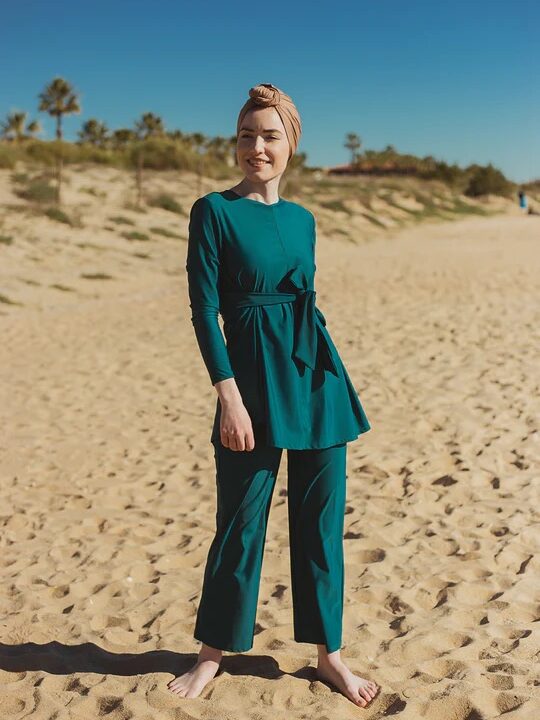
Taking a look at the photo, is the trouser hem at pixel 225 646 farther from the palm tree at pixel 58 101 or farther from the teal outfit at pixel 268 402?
the palm tree at pixel 58 101

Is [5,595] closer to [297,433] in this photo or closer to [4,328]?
[297,433]

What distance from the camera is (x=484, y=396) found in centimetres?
633

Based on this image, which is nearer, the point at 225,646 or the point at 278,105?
the point at 278,105

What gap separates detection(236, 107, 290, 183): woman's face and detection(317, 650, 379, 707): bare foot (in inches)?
59.4

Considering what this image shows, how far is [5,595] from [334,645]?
1.69 m

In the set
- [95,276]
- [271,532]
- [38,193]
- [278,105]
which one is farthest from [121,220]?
[278,105]

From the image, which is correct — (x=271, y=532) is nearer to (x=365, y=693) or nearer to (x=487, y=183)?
(x=365, y=693)

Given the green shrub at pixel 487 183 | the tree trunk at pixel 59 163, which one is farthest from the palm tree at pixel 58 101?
the green shrub at pixel 487 183

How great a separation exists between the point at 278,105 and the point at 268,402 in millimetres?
851

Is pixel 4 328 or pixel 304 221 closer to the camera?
pixel 304 221

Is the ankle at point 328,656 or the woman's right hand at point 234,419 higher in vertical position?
the woman's right hand at point 234,419

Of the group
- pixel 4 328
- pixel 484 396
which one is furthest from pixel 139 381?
pixel 4 328

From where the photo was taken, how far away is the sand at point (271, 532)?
2678 millimetres

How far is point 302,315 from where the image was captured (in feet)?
7.81
